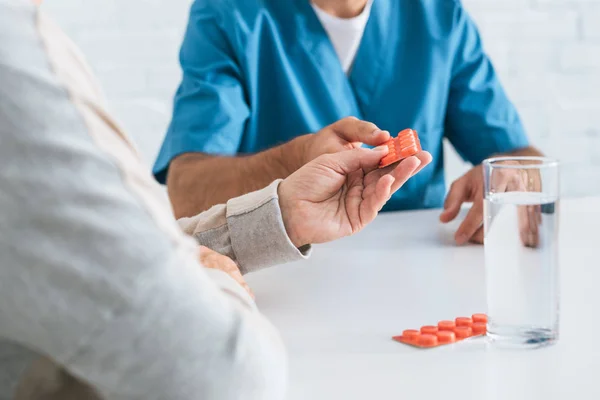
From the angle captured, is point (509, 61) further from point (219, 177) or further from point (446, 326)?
point (446, 326)

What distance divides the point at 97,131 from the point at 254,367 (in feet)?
0.53

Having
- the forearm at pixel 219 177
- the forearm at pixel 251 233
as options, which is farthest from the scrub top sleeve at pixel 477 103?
the forearm at pixel 251 233

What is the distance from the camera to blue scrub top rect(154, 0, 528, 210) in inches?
54.2

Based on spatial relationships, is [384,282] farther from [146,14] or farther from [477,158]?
[146,14]

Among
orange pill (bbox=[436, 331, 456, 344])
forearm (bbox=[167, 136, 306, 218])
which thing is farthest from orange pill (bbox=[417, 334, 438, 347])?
forearm (bbox=[167, 136, 306, 218])

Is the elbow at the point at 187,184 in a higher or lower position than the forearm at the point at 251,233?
lower

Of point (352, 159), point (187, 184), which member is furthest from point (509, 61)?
point (352, 159)

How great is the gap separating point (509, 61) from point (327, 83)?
2.83 feet

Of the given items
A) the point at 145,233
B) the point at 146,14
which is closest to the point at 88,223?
the point at 145,233

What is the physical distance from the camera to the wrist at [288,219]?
2.82ft

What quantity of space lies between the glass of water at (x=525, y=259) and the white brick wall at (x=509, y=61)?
149cm

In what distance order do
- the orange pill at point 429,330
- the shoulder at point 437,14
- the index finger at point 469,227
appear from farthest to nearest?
the shoulder at point 437,14, the index finger at point 469,227, the orange pill at point 429,330

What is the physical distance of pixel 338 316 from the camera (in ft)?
2.51

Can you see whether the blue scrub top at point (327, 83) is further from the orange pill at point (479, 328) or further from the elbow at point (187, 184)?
the orange pill at point (479, 328)
